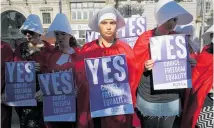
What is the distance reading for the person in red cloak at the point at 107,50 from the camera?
2.94m

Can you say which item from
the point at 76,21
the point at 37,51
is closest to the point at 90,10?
the point at 76,21

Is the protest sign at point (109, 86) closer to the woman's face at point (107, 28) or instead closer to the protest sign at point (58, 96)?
the woman's face at point (107, 28)

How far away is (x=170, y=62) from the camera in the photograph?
9.73ft

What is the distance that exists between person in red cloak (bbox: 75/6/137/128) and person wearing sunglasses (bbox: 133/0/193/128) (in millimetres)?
99

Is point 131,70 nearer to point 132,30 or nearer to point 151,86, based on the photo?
point 151,86

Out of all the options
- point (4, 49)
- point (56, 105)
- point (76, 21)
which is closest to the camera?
point (56, 105)

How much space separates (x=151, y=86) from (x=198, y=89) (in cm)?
67

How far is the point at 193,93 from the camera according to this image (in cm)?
344

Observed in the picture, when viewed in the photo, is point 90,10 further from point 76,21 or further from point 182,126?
point 182,126

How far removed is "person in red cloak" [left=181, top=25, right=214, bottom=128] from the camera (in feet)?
10.9

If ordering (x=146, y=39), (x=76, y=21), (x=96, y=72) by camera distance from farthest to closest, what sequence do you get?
1. (x=76, y=21)
2. (x=146, y=39)
3. (x=96, y=72)

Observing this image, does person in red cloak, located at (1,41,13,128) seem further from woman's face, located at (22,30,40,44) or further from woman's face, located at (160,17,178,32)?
woman's face, located at (160,17,178,32)

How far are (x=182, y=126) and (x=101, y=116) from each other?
113 cm

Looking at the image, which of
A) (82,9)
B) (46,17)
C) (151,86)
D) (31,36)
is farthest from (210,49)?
(82,9)
